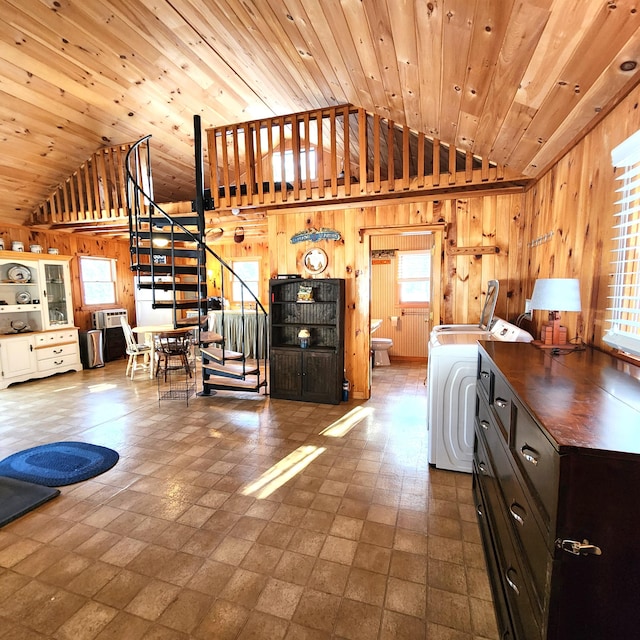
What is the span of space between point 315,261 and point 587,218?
3021mm

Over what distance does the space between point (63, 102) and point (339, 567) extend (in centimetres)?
577

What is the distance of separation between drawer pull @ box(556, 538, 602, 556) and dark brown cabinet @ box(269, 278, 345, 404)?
11.6ft

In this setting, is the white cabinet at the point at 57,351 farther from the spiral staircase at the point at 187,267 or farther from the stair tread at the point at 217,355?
the stair tread at the point at 217,355

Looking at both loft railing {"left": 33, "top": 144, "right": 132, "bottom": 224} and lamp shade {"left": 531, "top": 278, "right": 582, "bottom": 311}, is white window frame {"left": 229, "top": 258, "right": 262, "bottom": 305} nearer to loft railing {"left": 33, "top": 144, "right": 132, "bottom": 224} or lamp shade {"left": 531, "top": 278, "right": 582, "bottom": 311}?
loft railing {"left": 33, "top": 144, "right": 132, "bottom": 224}

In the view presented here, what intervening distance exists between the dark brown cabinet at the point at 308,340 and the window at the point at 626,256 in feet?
9.27

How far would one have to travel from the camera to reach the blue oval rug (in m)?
2.71

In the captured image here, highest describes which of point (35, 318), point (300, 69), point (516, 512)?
point (300, 69)

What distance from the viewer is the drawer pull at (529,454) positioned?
1009 mm

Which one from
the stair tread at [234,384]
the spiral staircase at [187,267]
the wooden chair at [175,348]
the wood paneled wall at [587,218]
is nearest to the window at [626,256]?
the wood paneled wall at [587,218]

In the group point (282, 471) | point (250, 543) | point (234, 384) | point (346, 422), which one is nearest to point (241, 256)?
point (234, 384)

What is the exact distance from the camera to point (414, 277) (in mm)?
6699

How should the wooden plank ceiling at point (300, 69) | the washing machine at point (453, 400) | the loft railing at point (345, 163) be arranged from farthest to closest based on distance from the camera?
1. the loft railing at point (345, 163)
2. the washing machine at point (453, 400)
3. the wooden plank ceiling at point (300, 69)

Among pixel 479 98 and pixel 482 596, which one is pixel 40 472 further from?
pixel 479 98

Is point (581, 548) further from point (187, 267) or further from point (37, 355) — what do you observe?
point (37, 355)
